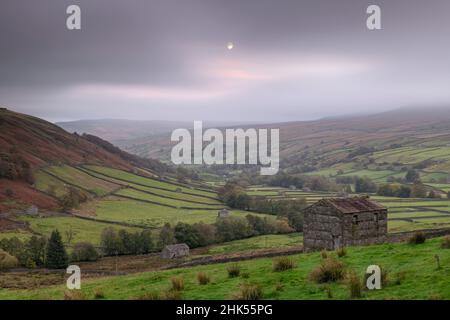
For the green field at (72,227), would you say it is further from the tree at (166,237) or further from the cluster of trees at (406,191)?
the cluster of trees at (406,191)

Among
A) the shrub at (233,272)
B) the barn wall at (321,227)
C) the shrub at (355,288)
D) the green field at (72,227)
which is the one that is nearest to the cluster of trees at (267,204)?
the green field at (72,227)

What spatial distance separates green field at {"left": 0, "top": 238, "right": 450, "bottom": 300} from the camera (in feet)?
48.0

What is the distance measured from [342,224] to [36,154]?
99.8 m

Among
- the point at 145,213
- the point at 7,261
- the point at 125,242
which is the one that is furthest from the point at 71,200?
the point at 7,261

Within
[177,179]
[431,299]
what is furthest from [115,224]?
[431,299]

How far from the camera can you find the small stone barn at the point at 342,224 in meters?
36.2

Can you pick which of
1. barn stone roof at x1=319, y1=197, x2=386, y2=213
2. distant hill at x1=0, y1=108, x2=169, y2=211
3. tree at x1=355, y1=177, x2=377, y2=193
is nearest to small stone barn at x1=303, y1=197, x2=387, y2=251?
barn stone roof at x1=319, y1=197, x2=386, y2=213

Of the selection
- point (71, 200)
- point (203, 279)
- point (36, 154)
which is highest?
point (36, 154)

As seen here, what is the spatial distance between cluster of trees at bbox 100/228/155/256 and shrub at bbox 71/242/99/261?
276 centimetres

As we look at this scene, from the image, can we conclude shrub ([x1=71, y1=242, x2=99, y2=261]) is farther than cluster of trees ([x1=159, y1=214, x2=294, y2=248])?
No

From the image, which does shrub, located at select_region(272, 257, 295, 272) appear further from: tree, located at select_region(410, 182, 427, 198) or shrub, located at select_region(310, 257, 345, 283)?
tree, located at select_region(410, 182, 427, 198)

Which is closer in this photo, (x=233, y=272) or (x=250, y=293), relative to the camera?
(x=250, y=293)

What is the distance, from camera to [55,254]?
59062 mm

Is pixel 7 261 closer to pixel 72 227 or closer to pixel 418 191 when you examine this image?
pixel 72 227
